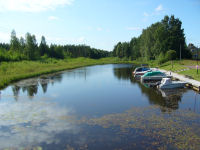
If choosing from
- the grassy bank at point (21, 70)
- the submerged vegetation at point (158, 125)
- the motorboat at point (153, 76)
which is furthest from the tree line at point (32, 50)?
the submerged vegetation at point (158, 125)

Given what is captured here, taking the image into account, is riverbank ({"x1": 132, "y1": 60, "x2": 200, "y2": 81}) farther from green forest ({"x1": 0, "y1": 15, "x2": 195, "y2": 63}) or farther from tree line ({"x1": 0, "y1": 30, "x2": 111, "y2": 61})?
tree line ({"x1": 0, "y1": 30, "x2": 111, "y2": 61})

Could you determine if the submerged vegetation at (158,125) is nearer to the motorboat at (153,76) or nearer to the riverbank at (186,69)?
the riverbank at (186,69)

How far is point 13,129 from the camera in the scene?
38.8 ft

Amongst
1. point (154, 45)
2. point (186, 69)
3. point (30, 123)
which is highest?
point (154, 45)

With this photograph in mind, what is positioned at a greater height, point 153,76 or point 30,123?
point 153,76

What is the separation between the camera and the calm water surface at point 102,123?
9.66 metres

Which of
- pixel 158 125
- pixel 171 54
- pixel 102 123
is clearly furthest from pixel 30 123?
pixel 171 54

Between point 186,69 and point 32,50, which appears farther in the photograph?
point 32,50

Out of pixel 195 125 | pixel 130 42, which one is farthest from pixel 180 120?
pixel 130 42

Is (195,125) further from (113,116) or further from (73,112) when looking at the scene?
(73,112)

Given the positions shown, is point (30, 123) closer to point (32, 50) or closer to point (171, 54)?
point (171, 54)

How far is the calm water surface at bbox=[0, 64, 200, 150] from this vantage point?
966 centimetres

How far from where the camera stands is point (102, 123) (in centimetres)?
1242

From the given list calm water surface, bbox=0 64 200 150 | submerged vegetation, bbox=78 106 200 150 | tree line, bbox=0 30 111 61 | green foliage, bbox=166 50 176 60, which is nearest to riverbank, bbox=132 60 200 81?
green foliage, bbox=166 50 176 60
